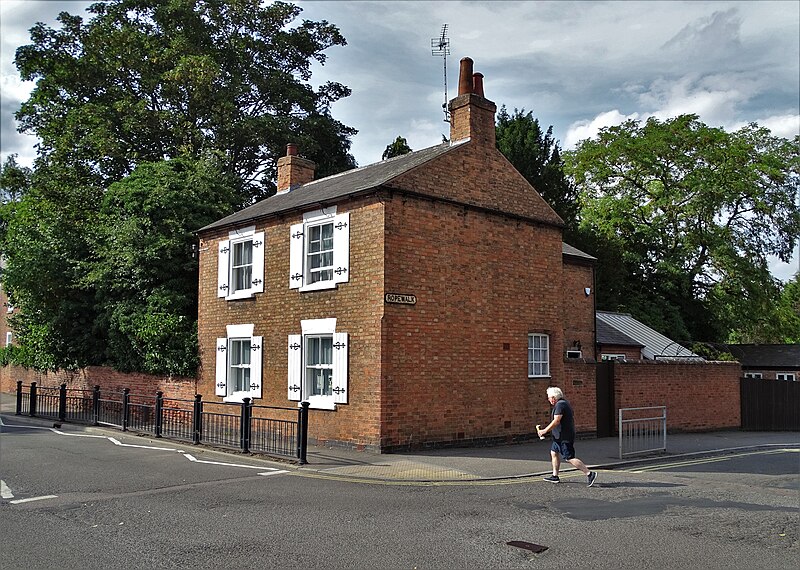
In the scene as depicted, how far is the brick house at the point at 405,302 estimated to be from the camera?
14.8 meters

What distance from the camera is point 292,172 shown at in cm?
2236

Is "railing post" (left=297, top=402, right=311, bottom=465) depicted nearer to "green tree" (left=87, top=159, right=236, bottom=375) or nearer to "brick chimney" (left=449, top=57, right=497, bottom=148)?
"brick chimney" (left=449, top=57, right=497, bottom=148)

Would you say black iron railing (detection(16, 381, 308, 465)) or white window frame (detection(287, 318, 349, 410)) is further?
white window frame (detection(287, 318, 349, 410))

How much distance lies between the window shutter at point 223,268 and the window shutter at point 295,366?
140 inches

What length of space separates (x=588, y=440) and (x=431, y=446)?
527cm

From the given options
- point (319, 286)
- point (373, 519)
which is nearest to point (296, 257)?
point (319, 286)

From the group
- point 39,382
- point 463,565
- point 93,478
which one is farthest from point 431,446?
point 39,382

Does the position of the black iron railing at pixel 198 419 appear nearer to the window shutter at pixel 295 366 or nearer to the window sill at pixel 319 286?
the window shutter at pixel 295 366

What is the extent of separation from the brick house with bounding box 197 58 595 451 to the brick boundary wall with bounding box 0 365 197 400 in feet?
3.89

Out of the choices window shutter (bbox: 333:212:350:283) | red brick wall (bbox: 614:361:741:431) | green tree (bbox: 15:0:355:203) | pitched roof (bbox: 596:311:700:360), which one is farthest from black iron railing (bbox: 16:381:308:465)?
pitched roof (bbox: 596:311:700:360)

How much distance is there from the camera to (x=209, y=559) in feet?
22.5

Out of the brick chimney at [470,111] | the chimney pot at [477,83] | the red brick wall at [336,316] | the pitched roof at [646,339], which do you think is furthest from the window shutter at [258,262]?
the pitched roof at [646,339]

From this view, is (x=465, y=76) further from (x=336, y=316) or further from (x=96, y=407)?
(x=96, y=407)

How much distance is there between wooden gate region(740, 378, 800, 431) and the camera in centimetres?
2398
